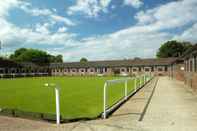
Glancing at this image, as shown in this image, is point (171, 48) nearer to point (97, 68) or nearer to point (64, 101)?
point (97, 68)

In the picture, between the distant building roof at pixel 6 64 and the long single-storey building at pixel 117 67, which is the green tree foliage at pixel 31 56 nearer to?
the long single-storey building at pixel 117 67

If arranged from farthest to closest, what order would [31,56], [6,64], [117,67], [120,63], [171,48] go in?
[31,56] < [171,48] < [120,63] < [117,67] < [6,64]

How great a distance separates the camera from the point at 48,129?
19.2 feet

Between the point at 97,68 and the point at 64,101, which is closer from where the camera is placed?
the point at 64,101

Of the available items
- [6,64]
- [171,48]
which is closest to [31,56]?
[6,64]

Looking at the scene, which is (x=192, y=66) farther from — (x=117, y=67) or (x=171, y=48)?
(x=171, y=48)

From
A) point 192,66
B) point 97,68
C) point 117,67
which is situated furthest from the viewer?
point 97,68

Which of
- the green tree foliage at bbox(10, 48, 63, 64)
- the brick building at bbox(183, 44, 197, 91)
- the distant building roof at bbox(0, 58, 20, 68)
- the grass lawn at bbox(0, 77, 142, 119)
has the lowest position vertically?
the grass lawn at bbox(0, 77, 142, 119)

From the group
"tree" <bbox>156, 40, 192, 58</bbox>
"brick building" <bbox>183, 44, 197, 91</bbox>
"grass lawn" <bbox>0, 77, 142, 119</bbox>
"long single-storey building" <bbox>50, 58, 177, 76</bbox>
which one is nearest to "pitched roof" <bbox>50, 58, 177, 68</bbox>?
"long single-storey building" <bbox>50, 58, 177, 76</bbox>

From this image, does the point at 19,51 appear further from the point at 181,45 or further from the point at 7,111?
the point at 7,111

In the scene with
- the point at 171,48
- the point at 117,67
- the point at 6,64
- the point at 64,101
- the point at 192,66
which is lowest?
the point at 64,101

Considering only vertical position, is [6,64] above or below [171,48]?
below

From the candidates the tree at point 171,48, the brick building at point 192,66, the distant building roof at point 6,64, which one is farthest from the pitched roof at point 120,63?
the brick building at point 192,66

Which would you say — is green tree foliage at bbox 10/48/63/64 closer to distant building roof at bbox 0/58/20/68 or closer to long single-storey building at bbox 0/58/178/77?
long single-storey building at bbox 0/58/178/77
